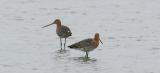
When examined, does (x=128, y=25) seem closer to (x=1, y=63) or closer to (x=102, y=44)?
(x=102, y=44)

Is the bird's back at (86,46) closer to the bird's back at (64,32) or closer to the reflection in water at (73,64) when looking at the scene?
the reflection in water at (73,64)

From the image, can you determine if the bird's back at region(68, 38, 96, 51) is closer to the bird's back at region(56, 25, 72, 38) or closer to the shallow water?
the shallow water

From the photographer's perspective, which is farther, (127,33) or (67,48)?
(127,33)

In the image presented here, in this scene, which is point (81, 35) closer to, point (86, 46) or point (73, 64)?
point (86, 46)

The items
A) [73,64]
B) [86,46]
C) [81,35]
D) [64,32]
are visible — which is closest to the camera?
[73,64]

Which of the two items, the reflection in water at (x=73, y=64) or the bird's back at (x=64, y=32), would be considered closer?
the reflection in water at (x=73, y=64)

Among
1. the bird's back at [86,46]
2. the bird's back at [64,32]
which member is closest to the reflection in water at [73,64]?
the bird's back at [86,46]

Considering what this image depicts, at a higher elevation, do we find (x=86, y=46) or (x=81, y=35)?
(x=86, y=46)

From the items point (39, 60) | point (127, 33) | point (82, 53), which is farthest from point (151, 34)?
point (39, 60)

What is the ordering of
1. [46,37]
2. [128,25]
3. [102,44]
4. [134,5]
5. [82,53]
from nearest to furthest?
[82,53]
[102,44]
[46,37]
[128,25]
[134,5]

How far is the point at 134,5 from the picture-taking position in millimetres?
26422

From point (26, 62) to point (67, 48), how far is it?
7.69ft

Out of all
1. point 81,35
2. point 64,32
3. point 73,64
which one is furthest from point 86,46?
point 81,35

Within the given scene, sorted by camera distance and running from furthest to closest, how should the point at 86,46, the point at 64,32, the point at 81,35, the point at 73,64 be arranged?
the point at 81,35 < the point at 64,32 < the point at 86,46 < the point at 73,64
